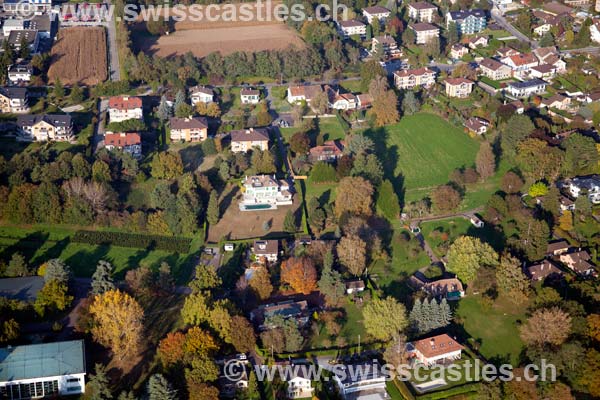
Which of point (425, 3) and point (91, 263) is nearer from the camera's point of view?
point (91, 263)

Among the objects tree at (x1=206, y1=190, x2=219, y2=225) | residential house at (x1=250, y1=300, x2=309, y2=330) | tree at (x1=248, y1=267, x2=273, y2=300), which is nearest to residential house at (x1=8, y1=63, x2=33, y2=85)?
tree at (x1=206, y1=190, x2=219, y2=225)

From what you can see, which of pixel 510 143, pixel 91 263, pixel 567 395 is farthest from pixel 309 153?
pixel 567 395

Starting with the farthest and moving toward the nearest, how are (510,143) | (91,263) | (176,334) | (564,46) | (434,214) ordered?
(564,46)
(510,143)
(434,214)
(91,263)
(176,334)

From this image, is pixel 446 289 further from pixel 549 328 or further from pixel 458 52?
pixel 458 52

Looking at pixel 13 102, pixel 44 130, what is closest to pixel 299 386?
pixel 44 130

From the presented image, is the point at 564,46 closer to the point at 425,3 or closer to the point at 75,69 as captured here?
the point at 425,3

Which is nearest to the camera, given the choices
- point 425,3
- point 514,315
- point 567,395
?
point 567,395

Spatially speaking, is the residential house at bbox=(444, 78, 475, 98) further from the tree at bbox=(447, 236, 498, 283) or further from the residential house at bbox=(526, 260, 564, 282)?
the residential house at bbox=(526, 260, 564, 282)
